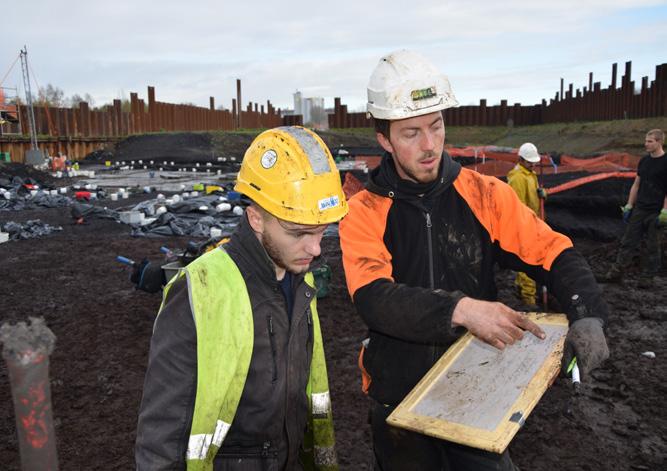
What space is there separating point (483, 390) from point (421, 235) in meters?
0.77

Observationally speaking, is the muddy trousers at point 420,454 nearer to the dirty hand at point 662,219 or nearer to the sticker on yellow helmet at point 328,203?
the sticker on yellow helmet at point 328,203

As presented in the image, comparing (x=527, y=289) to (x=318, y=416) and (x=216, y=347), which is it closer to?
(x=318, y=416)

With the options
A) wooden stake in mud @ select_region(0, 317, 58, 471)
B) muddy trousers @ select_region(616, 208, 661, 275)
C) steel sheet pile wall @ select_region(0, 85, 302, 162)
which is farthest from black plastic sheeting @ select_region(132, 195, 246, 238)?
steel sheet pile wall @ select_region(0, 85, 302, 162)

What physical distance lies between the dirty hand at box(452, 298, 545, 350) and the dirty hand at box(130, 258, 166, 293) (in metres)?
4.94

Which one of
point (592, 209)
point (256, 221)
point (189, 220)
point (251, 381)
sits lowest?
point (189, 220)

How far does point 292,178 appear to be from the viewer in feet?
7.05

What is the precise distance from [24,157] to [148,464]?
31026 millimetres

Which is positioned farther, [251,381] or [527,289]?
[527,289]

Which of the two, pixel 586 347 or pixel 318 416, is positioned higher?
pixel 586 347

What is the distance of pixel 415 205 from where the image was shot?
9.01ft

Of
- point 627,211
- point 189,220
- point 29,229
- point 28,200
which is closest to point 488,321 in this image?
point 627,211

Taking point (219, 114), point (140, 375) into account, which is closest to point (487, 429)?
point (140, 375)

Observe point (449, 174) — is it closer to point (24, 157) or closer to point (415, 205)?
point (415, 205)

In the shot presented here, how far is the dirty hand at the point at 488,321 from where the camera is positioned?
2309 millimetres
